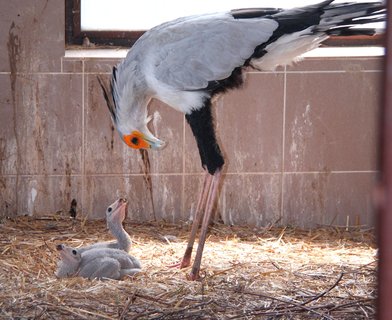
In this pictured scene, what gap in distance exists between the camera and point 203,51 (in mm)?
3379

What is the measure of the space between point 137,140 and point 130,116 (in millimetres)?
142

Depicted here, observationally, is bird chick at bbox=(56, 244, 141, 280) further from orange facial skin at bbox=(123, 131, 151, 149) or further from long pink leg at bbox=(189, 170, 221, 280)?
orange facial skin at bbox=(123, 131, 151, 149)

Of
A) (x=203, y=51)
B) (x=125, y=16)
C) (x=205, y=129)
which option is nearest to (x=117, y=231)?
(x=205, y=129)

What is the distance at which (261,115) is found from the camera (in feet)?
14.2

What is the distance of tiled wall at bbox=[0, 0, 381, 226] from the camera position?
13.9 ft

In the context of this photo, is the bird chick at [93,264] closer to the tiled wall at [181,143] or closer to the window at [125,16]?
the tiled wall at [181,143]

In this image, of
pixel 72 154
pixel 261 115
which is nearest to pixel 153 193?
pixel 72 154

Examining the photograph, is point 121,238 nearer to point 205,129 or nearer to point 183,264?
point 183,264

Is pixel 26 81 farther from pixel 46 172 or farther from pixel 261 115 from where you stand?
pixel 261 115

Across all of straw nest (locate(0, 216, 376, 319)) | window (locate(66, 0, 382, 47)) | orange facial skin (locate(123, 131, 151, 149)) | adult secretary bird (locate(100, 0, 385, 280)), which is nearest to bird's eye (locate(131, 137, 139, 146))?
orange facial skin (locate(123, 131, 151, 149))

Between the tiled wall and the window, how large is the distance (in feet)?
0.83

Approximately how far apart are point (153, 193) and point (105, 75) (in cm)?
77

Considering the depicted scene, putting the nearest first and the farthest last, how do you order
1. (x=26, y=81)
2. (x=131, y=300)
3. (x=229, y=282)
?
(x=131, y=300), (x=229, y=282), (x=26, y=81)

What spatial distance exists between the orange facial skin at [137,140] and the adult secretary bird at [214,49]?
257mm
